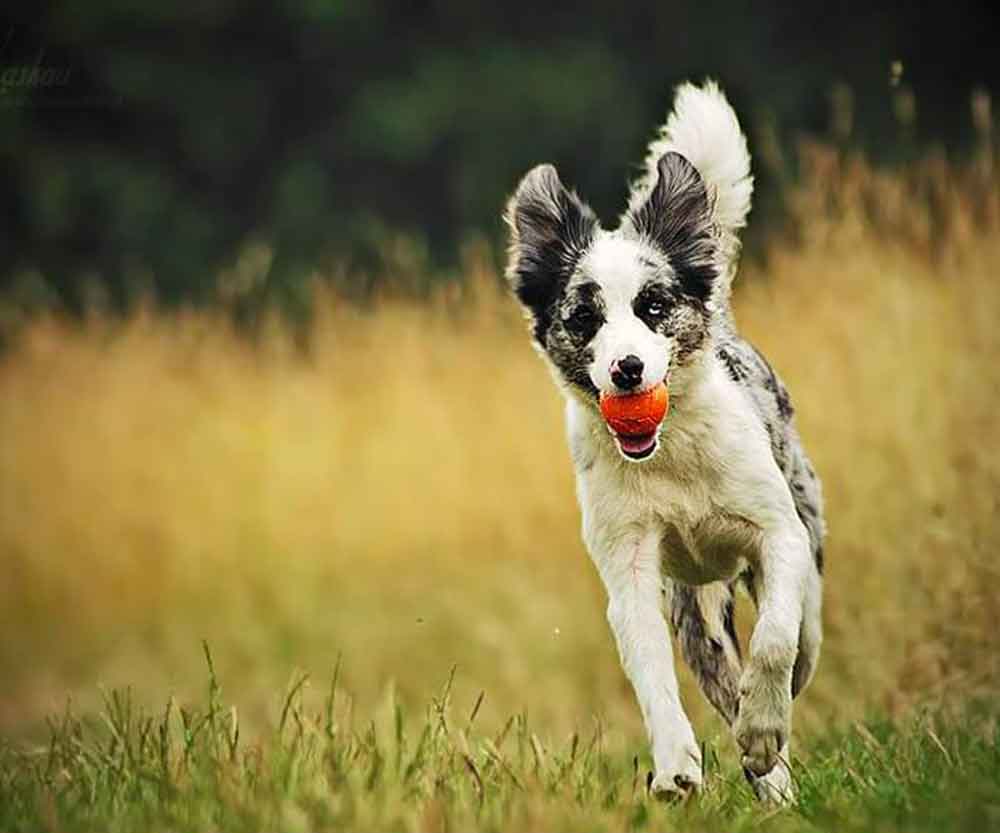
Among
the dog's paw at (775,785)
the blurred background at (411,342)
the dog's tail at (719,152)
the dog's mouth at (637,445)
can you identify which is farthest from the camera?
the blurred background at (411,342)

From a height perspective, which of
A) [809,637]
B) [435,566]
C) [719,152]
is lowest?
Result: [435,566]

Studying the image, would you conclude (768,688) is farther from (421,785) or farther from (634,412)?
(421,785)

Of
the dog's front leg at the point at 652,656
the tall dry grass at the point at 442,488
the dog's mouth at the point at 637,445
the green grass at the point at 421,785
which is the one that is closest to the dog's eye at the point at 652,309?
the dog's mouth at the point at 637,445

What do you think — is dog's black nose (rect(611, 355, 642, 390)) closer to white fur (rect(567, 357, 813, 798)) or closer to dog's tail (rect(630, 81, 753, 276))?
white fur (rect(567, 357, 813, 798))

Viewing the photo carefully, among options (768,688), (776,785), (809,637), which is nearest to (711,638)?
(809,637)

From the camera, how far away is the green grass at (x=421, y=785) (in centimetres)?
452

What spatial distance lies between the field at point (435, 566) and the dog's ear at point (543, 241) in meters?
1.19

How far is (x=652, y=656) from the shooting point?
5.11 m

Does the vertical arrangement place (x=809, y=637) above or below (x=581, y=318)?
below

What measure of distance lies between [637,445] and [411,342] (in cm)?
677

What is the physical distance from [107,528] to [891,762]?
7.79 meters

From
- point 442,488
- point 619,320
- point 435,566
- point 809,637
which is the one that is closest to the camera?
point 619,320

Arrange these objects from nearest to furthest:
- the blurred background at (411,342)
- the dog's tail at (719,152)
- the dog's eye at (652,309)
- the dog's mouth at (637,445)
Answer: the dog's mouth at (637,445), the dog's eye at (652,309), the dog's tail at (719,152), the blurred background at (411,342)

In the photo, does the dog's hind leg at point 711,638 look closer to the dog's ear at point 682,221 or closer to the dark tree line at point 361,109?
the dog's ear at point 682,221
